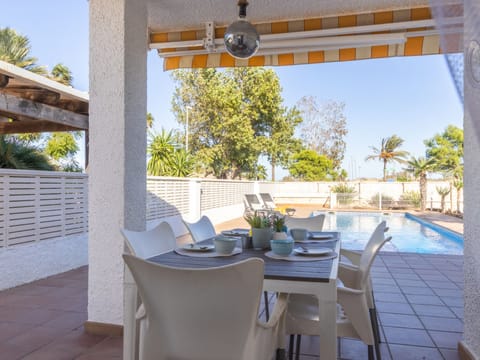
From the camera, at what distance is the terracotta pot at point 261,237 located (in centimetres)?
219

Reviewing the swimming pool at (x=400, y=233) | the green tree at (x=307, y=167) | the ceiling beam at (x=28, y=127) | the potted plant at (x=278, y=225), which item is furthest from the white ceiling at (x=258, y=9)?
the green tree at (x=307, y=167)

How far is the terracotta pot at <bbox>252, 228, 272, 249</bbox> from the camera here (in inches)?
86.3

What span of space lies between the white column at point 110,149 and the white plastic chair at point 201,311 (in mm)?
1447

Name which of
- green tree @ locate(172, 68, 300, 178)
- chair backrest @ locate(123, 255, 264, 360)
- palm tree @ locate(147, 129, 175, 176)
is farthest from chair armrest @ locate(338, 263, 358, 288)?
green tree @ locate(172, 68, 300, 178)

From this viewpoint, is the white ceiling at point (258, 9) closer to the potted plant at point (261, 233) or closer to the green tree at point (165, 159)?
the potted plant at point (261, 233)

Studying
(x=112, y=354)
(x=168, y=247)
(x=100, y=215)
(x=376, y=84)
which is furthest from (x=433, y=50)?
(x=376, y=84)

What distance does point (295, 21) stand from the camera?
3578mm

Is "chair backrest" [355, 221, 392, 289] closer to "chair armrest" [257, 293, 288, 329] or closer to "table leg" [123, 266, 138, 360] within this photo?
"chair armrest" [257, 293, 288, 329]

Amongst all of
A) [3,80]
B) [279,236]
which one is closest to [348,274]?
[279,236]

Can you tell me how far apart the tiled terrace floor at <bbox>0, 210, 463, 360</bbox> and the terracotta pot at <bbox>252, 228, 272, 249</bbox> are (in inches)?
31.4

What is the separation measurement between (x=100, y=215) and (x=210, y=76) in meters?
15.3

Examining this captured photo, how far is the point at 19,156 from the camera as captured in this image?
16.9 ft

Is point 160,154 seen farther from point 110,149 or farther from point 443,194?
point 443,194

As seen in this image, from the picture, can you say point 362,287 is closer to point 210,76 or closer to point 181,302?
point 181,302
